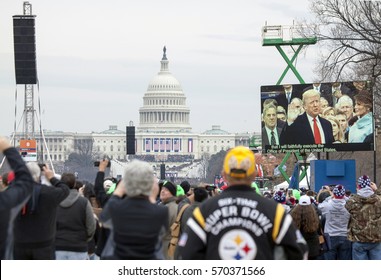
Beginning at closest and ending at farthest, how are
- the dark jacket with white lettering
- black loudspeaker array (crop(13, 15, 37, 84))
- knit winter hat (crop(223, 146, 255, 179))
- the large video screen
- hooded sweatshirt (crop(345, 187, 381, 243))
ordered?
the dark jacket with white lettering < knit winter hat (crop(223, 146, 255, 179)) < hooded sweatshirt (crop(345, 187, 381, 243)) < the large video screen < black loudspeaker array (crop(13, 15, 37, 84))

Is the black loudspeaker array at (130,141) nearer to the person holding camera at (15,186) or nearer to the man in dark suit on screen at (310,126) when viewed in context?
the man in dark suit on screen at (310,126)

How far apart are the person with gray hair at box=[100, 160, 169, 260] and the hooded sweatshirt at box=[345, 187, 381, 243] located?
7679 millimetres

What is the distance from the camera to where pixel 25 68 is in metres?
41.2

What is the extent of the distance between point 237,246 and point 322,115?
29758 millimetres

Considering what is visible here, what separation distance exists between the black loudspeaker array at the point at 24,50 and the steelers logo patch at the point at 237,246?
3331 centimetres

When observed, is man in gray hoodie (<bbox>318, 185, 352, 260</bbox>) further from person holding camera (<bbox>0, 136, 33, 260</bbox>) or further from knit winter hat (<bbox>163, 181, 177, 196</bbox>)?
person holding camera (<bbox>0, 136, 33, 260</bbox>)

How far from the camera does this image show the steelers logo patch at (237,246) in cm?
754

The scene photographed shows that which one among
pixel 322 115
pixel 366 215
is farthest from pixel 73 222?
pixel 322 115

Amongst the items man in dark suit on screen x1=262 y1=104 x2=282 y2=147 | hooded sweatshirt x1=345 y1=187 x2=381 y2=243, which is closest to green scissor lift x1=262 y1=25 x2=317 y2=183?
man in dark suit on screen x1=262 y1=104 x2=282 y2=147

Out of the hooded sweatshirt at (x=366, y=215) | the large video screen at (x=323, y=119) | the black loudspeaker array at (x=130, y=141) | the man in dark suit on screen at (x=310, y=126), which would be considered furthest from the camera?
the black loudspeaker array at (x=130, y=141)

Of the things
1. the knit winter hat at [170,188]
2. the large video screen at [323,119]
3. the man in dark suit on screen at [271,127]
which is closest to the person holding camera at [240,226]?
the knit winter hat at [170,188]

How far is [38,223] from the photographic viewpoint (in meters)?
10.2

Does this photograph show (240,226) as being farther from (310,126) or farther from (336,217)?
(310,126)

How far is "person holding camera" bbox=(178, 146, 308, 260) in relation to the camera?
7.54m
